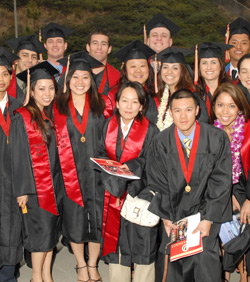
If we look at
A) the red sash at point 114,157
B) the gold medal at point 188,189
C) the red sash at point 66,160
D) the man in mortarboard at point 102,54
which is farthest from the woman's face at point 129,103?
the man in mortarboard at point 102,54

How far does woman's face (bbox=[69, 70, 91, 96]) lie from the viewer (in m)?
3.57

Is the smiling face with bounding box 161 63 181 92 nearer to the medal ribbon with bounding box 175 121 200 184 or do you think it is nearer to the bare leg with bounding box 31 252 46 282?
the medal ribbon with bounding box 175 121 200 184

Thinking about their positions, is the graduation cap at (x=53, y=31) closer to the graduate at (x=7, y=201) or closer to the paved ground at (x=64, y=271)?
the graduate at (x=7, y=201)

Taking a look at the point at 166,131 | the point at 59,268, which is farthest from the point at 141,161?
the point at 59,268

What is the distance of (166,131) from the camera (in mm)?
3082

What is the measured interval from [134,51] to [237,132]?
4.80 ft

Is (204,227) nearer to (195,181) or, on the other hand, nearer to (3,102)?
(195,181)

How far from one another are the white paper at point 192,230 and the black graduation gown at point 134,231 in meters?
0.45

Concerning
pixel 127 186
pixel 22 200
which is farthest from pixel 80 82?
pixel 22 200

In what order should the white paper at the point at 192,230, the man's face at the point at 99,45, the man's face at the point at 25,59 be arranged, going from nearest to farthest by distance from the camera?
the white paper at the point at 192,230 → the man's face at the point at 25,59 → the man's face at the point at 99,45

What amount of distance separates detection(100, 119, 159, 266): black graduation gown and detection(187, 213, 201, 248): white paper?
0.45 meters

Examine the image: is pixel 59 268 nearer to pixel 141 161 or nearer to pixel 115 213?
pixel 115 213

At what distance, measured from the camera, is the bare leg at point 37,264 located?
3400 mm

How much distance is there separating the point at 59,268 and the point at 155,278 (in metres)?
1.15
